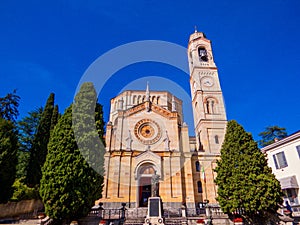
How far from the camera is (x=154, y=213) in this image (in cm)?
1326

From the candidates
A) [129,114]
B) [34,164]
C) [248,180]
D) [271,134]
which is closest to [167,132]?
[129,114]

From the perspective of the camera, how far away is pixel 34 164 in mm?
18250

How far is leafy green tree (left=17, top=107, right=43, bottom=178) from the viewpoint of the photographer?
23469 mm

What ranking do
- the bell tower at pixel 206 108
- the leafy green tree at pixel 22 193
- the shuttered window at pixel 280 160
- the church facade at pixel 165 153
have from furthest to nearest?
the bell tower at pixel 206 108 < the church facade at pixel 165 153 < the shuttered window at pixel 280 160 < the leafy green tree at pixel 22 193

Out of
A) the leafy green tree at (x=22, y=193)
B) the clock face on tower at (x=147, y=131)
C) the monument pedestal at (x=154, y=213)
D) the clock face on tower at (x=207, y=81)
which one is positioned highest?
the clock face on tower at (x=207, y=81)

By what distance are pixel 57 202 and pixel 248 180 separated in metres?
12.0

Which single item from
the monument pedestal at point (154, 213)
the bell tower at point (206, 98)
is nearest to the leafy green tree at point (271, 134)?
the bell tower at point (206, 98)

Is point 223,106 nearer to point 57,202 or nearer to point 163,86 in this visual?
point 163,86

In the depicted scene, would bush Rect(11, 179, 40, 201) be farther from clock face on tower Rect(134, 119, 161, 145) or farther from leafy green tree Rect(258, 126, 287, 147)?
leafy green tree Rect(258, 126, 287, 147)

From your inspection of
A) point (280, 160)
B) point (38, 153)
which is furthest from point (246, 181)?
point (38, 153)

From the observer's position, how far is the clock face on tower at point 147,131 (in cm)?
2422

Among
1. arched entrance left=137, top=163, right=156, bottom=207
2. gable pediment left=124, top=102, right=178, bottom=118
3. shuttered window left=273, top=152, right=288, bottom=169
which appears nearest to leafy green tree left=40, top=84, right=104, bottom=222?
arched entrance left=137, top=163, right=156, bottom=207

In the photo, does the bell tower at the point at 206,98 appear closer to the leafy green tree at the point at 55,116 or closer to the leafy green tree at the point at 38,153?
the leafy green tree at the point at 55,116

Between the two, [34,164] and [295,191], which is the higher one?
[34,164]
